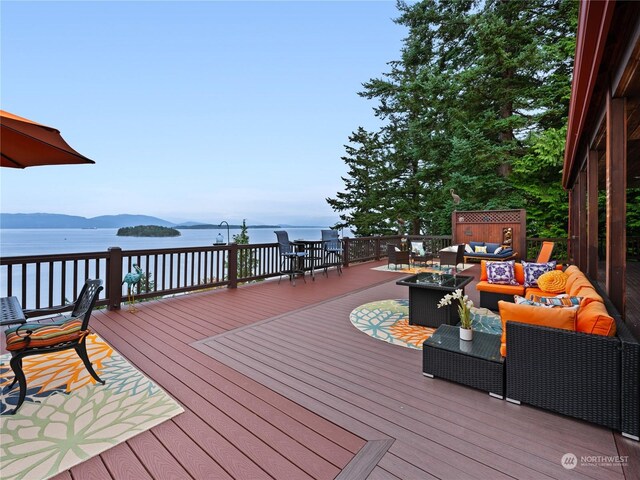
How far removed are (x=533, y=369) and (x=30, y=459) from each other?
3092 millimetres

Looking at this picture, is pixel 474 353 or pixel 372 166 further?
pixel 372 166

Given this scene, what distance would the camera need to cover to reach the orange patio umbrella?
6.70 ft

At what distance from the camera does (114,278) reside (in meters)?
4.40

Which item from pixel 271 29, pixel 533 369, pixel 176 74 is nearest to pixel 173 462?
pixel 533 369

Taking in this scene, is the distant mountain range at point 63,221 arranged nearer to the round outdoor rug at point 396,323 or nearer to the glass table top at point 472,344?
the round outdoor rug at point 396,323

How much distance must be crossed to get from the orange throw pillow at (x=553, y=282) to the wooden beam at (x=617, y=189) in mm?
1533

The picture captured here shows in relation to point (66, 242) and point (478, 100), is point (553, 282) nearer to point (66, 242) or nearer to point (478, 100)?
point (478, 100)

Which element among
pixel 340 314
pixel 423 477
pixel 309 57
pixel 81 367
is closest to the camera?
pixel 423 477

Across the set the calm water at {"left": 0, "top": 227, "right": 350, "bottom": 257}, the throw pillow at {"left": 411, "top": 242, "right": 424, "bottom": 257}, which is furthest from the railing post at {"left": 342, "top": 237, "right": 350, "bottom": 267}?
the throw pillow at {"left": 411, "top": 242, "right": 424, "bottom": 257}

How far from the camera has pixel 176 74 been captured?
11.4m

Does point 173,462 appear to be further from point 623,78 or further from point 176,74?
point 176,74

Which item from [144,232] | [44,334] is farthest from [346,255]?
[144,232]

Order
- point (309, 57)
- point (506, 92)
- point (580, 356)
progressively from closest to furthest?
point (580, 356) → point (506, 92) → point (309, 57)

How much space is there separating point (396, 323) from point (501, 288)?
5.98ft
